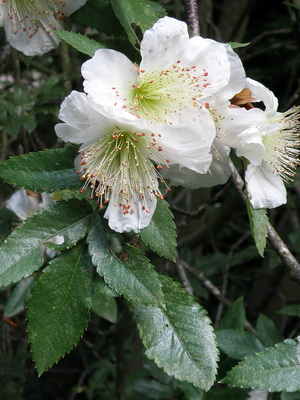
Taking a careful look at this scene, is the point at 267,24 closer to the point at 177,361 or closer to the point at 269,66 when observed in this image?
the point at 269,66

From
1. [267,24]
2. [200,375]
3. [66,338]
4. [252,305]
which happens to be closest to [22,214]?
[66,338]

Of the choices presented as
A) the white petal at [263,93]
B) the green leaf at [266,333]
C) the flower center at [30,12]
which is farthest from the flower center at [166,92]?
the green leaf at [266,333]

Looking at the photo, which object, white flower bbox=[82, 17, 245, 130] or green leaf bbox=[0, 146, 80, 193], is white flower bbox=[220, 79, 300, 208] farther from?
green leaf bbox=[0, 146, 80, 193]

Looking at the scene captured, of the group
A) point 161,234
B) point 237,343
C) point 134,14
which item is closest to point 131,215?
point 161,234

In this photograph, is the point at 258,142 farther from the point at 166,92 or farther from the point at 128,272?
the point at 128,272

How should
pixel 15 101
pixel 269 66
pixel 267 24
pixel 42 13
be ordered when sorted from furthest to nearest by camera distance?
pixel 269 66 < pixel 267 24 < pixel 15 101 < pixel 42 13

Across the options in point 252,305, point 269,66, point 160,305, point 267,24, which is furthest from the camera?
point 269,66
